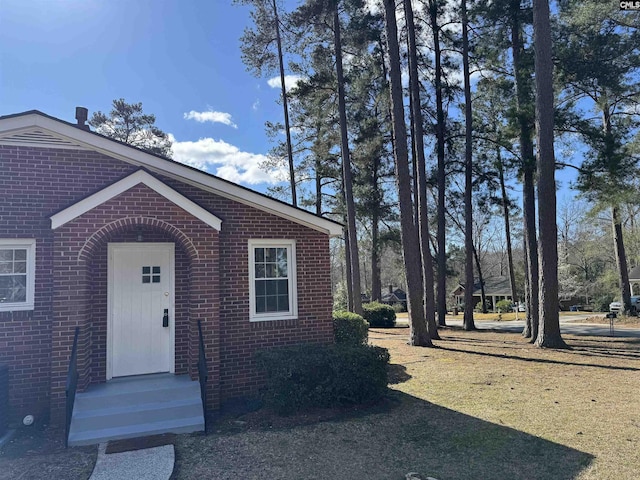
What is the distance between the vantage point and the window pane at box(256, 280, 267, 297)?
775 cm

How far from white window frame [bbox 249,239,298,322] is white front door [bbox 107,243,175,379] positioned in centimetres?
141

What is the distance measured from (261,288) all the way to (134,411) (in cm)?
287

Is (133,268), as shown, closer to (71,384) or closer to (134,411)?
(71,384)

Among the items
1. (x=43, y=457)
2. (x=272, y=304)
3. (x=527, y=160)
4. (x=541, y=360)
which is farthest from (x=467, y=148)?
(x=43, y=457)

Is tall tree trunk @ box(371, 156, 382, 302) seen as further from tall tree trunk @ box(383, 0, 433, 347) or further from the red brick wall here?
the red brick wall

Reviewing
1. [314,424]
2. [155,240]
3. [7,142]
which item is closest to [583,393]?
[314,424]

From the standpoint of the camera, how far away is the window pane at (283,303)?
26.0 feet

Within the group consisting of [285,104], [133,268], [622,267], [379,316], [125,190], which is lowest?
[379,316]

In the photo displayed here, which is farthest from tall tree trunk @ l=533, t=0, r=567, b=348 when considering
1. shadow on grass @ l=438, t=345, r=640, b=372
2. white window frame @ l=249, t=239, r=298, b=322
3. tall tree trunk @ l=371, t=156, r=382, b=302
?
tall tree trunk @ l=371, t=156, r=382, b=302

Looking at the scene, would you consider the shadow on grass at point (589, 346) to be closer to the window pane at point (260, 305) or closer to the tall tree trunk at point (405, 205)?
→ the tall tree trunk at point (405, 205)

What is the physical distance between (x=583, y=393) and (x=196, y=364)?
22.3 feet

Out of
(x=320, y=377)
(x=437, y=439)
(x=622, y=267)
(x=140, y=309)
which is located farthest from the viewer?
(x=622, y=267)

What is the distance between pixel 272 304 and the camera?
25.8 ft

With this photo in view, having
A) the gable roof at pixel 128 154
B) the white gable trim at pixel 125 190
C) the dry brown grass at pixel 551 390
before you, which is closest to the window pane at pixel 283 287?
the gable roof at pixel 128 154
